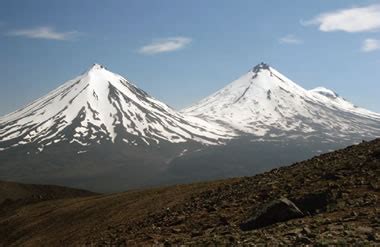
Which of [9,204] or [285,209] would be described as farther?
[9,204]

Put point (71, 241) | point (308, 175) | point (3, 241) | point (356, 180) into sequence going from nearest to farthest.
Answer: point (356, 180), point (308, 175), point (71, 241), point (3, 241)

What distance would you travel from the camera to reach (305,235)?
53.7 feet

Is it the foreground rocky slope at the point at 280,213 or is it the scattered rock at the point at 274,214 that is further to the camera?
the scattered rock at the point at 274,214

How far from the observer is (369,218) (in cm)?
1711

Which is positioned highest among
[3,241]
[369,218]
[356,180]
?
[356,180]

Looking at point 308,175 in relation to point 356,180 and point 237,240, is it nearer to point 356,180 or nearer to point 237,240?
point 356,180

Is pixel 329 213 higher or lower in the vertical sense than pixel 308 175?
lower

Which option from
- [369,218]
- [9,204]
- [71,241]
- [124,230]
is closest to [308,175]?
[369,218]

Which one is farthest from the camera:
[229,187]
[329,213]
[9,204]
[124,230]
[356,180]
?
[9,204]

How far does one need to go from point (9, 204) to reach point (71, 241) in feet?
172

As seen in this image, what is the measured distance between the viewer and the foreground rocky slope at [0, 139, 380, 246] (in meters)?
17.0

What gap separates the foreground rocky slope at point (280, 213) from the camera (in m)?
17.0

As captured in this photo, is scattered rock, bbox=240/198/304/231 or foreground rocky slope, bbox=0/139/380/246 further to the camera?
scattered rock, bbox=240/198/304/231

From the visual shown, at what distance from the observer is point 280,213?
19.6 metres
